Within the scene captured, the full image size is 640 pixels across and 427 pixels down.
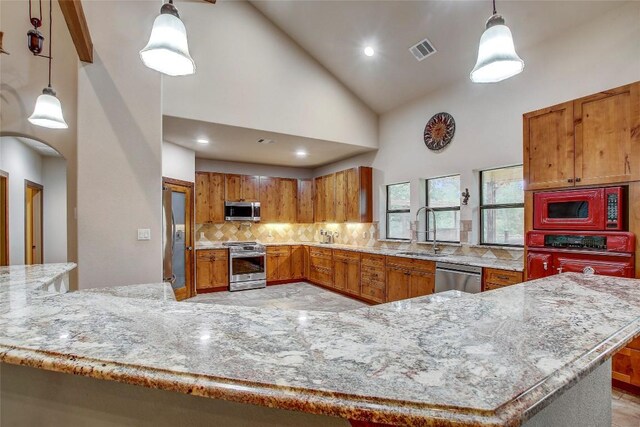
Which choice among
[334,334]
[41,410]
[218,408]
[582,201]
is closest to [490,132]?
[582,201]

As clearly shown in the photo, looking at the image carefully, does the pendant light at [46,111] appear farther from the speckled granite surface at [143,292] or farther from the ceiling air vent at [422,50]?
the ceiling air vent at [422,50]

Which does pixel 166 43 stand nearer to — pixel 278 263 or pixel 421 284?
pixel 421 284

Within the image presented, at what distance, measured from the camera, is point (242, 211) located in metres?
6.29

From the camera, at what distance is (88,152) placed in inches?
115

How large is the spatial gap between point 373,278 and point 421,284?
0.99m

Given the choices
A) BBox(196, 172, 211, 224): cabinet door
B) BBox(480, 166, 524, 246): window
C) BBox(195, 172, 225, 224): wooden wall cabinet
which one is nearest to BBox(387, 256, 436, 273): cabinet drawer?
BBox(480, 166, 524, 246): window

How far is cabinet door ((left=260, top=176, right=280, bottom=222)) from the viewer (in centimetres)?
666

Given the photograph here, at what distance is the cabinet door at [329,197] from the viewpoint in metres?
6.32

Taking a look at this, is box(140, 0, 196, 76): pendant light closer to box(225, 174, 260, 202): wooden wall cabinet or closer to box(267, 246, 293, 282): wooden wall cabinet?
box(225, 174, 260, 202): wooden wall cabinet

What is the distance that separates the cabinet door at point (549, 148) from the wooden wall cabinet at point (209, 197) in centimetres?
518

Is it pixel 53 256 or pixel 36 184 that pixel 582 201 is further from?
pixel 53 256

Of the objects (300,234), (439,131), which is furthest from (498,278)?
(300,234)

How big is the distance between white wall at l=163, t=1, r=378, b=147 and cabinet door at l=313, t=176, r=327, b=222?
178 centimetres

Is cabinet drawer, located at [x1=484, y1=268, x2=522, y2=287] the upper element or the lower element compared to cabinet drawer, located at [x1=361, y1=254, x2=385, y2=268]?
upper
